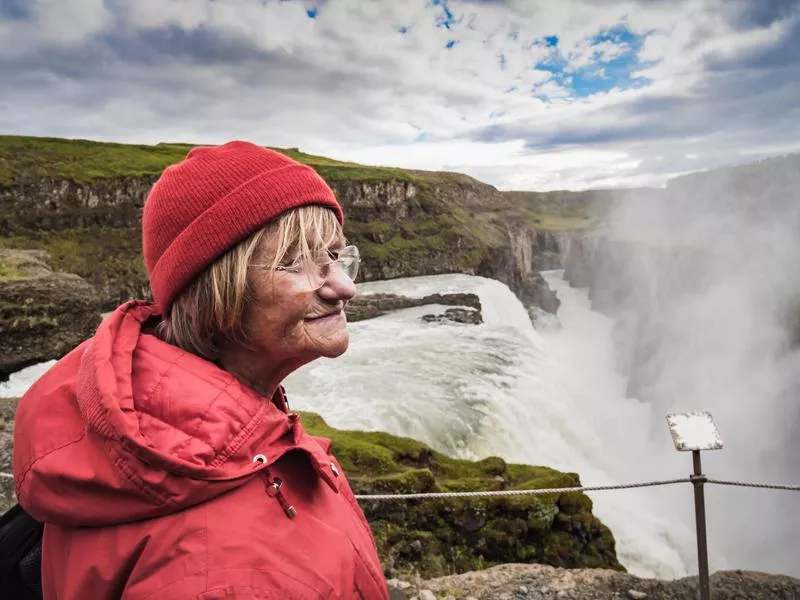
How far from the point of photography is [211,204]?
1.50 m

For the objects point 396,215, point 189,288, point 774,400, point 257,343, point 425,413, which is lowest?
point 774,400

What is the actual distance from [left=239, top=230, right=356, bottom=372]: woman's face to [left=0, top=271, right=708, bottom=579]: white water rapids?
49.9 ft

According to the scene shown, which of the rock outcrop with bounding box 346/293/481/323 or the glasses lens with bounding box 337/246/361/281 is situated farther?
the rock outcrop with bounding box 346/293/481/323

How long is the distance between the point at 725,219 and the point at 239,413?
102158mm

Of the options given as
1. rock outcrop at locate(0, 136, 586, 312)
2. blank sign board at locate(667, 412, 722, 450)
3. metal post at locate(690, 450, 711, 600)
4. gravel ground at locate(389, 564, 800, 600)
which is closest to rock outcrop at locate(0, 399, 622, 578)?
gravel ground at locate(389, 564, 800, 600)

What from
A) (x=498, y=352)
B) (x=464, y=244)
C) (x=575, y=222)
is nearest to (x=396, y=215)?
(x=464, y=244)

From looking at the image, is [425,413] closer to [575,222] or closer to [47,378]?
[47,378]

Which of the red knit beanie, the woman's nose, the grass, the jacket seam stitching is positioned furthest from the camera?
the grass

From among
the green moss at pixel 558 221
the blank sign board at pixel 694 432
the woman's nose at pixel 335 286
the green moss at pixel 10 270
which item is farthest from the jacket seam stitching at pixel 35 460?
the green moss at pixel 558 221

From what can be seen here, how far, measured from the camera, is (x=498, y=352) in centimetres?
2814

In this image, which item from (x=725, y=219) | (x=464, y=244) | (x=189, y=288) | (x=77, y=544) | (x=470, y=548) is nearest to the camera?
(x=77, y=544)

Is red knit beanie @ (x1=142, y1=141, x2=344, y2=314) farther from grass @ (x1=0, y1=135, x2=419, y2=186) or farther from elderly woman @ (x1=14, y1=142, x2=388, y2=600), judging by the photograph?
grass @ (x1=0, y1=135, x2=419, y2=186)

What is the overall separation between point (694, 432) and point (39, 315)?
2488 centimetres

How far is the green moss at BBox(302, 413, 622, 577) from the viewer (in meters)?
Answer: 8.20
